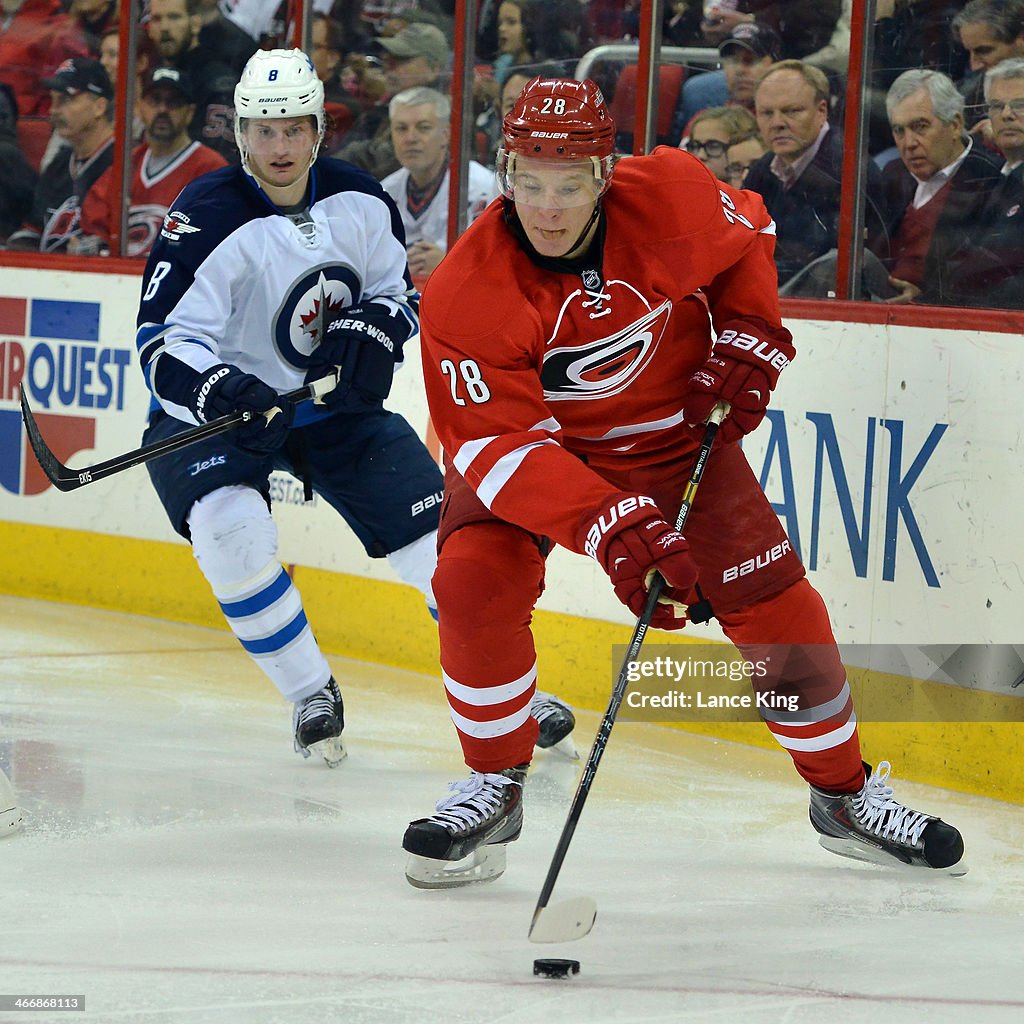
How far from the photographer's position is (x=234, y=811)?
3070 mm

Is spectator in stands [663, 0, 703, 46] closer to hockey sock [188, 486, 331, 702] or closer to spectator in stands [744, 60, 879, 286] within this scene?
spectator in stands [744, 60, 879, 286]

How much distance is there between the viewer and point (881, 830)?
2693 millimetres

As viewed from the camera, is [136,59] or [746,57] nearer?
[746,57]

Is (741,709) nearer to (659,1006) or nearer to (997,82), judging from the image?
(997,82)

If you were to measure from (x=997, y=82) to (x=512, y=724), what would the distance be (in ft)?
5.40

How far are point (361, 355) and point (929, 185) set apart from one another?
1180 mm

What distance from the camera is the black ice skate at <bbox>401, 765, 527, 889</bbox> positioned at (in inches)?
101

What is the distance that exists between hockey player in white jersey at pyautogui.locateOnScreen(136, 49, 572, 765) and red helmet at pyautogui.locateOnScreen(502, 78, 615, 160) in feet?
3.07

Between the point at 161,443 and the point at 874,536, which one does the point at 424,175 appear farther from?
the point at 874,536

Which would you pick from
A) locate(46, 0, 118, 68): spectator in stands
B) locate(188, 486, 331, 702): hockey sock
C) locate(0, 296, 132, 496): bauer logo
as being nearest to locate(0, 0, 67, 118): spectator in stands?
locate(46, 0, 118, 68): spectator in stands

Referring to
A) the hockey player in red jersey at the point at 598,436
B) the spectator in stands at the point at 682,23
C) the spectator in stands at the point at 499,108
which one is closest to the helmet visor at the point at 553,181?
the hockey player in red jersey at the point at 598,436

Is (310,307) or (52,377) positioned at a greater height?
(310,307)

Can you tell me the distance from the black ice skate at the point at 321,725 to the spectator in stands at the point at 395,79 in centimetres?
175

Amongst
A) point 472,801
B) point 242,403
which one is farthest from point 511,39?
point 472,801
